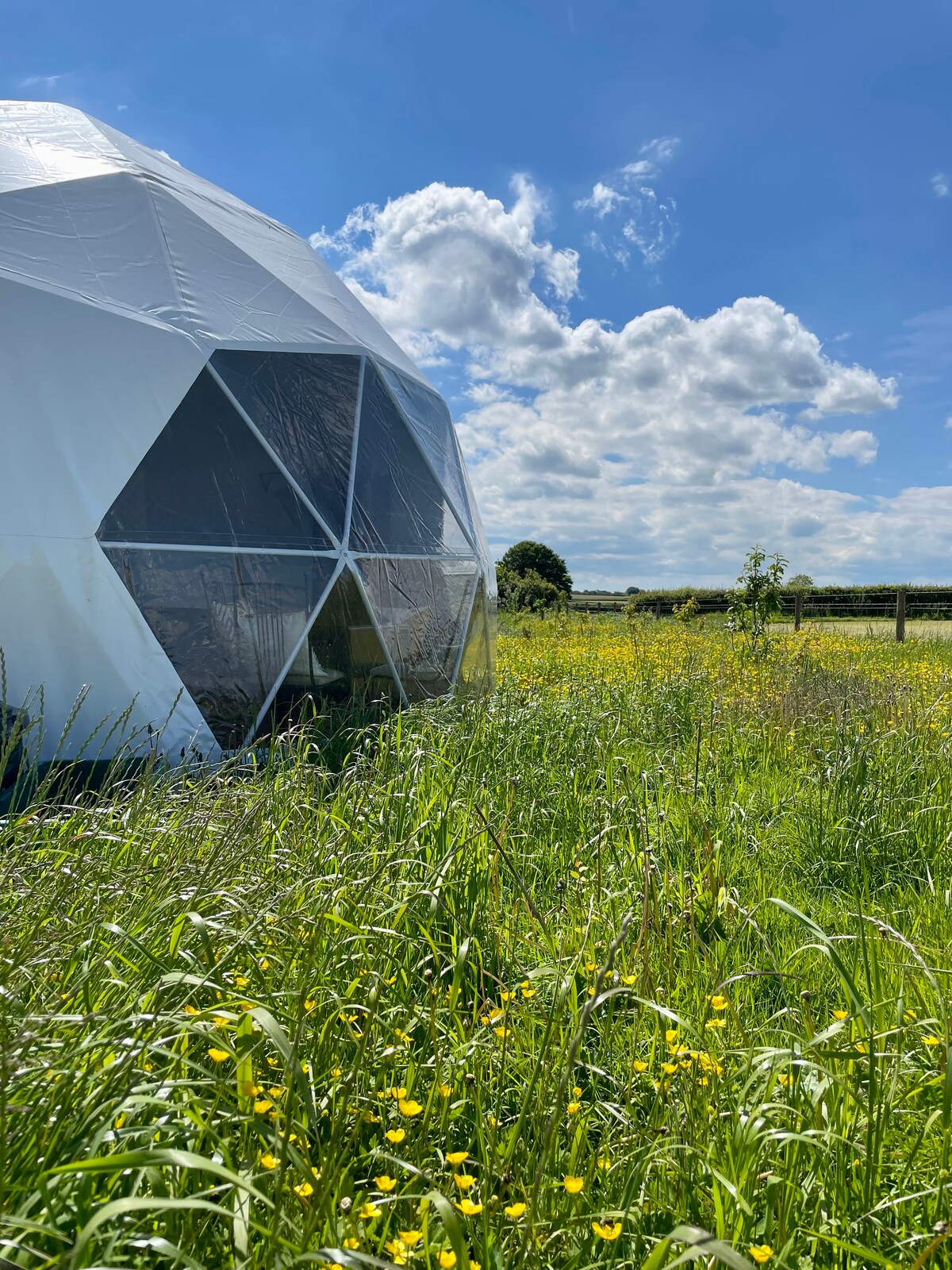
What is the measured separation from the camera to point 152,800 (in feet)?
11.4

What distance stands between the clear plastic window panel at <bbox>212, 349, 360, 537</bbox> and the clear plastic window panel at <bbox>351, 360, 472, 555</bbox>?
0.17 meters

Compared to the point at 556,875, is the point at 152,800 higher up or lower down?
higher up

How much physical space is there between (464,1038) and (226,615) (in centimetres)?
501

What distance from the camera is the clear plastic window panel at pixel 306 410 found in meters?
7.30

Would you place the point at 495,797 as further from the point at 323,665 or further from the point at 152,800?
the point at 323,665

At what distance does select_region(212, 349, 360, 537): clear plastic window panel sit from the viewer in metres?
7.30

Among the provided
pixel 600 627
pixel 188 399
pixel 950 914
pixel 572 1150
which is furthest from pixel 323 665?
pixel 600 627

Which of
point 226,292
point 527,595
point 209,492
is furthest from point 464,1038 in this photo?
point 527,595

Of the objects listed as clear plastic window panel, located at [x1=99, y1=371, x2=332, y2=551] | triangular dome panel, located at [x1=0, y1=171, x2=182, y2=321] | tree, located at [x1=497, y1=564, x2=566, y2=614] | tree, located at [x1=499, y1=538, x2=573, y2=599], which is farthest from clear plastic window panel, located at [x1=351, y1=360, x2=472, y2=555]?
tree, located at [x1=499, y1=538, x2=573, y2=599]

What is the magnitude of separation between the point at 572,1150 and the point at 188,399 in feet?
21.2

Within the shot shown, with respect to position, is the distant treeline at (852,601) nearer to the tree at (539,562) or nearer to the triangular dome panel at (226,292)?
the tree at (539,562)

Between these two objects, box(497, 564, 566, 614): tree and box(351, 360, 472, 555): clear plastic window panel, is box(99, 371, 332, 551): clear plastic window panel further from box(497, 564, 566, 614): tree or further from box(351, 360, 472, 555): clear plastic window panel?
box(497, 564, 566, 614): tree

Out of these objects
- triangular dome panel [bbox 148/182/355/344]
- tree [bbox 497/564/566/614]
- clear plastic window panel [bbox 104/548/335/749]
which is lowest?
clear plastic window panel [bbox 104/548/335/749]

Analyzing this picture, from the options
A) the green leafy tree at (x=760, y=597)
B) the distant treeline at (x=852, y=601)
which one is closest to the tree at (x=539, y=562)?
the distant treeline at (x=852, y=601)
